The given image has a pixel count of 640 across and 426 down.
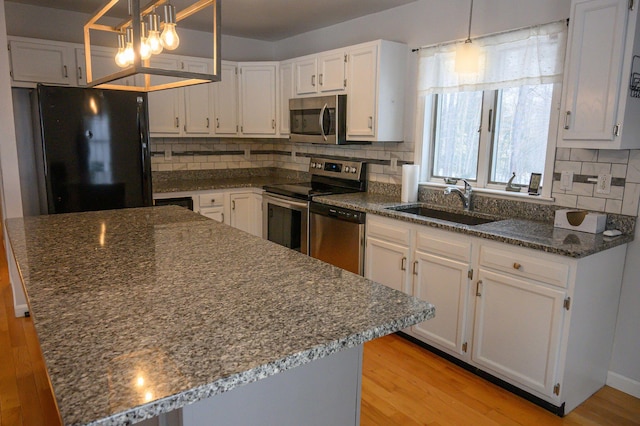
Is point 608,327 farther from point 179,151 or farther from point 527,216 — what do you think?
point 179,151

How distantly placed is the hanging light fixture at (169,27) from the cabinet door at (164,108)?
2.50 meters

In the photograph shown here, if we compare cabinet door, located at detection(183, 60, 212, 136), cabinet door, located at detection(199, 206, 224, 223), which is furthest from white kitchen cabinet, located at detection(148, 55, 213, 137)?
cabinet door, located at detection(199, 206, 224, 223)

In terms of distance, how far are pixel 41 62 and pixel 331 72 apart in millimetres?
2338

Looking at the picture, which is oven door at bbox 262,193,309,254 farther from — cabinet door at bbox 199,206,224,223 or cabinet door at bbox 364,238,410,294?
cabinet door at bbox 364,238,410,294

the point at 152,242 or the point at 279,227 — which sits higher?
the point at 152,242

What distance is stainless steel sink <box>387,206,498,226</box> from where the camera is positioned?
123 inches

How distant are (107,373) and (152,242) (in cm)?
121

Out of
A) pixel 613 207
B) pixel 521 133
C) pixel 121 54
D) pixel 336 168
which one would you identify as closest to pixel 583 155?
pixel 613 207

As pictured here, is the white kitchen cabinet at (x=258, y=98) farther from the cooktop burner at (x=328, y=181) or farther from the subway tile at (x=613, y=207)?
the subway tile at (x=613, y=207)

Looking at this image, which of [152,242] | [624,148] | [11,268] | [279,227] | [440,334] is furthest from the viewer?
[279,227]

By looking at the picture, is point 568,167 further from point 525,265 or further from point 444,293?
point 444,293

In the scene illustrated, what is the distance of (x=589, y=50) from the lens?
228cm

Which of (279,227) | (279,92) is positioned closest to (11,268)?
(279,227)

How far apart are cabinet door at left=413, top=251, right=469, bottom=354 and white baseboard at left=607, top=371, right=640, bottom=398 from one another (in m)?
0.86
